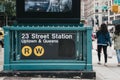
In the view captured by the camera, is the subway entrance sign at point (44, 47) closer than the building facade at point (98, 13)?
Yes

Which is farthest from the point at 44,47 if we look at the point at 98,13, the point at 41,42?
the point at 98,13

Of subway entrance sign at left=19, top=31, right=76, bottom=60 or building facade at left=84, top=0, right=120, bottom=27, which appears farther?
building facade at left=84, top=0, right=120, bottom=27

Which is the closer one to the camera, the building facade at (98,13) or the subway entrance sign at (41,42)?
the subway entrance sign at (41,42)

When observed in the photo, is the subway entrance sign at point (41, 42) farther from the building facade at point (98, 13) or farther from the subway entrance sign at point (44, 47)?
the building facade at point (98, 13)

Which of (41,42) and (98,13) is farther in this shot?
(98,13)

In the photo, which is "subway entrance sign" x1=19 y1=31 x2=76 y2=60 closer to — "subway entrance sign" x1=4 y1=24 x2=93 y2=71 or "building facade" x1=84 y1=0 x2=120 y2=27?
"subway entrance sign" x1=4 y1=24 x2=93 y2=71

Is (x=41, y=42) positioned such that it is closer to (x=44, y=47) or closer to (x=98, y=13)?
(x=44, y=47)

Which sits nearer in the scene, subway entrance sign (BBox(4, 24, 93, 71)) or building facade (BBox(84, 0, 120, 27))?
subway entrance sign (BBox(4, 24, 93, 71))

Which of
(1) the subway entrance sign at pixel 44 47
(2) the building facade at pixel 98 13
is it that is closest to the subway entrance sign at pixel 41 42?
(1) the subway entrance sign at pixel 44 47

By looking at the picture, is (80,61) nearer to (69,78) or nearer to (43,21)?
(69,78)

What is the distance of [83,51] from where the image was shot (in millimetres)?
11977

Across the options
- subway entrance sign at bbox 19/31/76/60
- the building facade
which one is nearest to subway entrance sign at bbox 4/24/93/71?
subway entrance sign at bbox 19/31/76/60

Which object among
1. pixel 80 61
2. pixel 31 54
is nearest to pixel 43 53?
pixel 31 54

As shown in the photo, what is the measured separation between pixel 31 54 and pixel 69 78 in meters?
1.27
